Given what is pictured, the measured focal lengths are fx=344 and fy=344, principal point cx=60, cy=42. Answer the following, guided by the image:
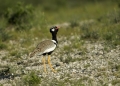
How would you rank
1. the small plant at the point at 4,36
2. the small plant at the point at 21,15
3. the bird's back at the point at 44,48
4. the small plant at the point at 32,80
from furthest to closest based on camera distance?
the small plant at the point at 21,15
the small plant at the point at 4,36
the bird's back at the point at 44,48
the small plant at the point at 32,80

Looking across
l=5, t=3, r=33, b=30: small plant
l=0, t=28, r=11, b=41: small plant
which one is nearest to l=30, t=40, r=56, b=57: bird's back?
l=0, t=28, r=11, b=41: small plant

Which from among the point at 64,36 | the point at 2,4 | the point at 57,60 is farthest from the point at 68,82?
the point at 2,4

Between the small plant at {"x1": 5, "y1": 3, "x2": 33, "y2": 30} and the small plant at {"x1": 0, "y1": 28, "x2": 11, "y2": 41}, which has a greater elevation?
the small plant at {"x1": 5, "y1": 3, "x2": 33, "y2": 30}

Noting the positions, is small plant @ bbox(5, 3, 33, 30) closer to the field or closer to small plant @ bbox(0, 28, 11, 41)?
the field

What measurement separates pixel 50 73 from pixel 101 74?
1.52 m

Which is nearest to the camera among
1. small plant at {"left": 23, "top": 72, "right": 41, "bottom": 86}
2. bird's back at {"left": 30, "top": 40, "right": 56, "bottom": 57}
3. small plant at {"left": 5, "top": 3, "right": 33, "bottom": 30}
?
small plant at {"left": 23, "top": 72, "right": 41, "bottom": 86}

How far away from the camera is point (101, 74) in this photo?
29.7ft

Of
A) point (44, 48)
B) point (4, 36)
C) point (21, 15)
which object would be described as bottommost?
point (44, 48)

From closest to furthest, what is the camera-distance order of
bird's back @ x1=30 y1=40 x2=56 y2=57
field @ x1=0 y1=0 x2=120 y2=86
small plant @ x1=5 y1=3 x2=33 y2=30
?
field @ x1=0 y1=0 x2=120 y2=86, bird's back @ x1=30 y1=40 x2=56 y2=57, small plant @ x1=5 y1=3 x2=33 y2=30

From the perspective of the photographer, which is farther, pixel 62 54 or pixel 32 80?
pixel 62 54

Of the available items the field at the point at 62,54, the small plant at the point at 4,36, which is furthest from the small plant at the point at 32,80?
the small plant at the point at 4,36

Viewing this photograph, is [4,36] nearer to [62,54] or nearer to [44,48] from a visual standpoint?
[62,54]

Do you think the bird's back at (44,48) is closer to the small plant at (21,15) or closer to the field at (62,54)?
the field at (62,54)

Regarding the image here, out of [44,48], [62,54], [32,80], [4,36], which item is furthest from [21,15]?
[32,80]
